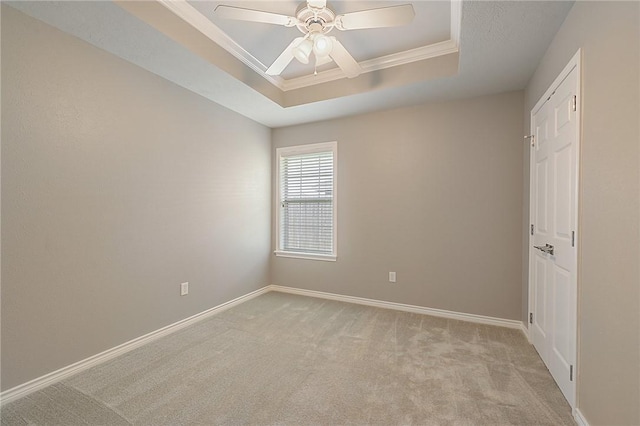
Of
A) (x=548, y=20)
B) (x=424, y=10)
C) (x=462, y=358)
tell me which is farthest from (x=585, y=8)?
(x=462, y=358)

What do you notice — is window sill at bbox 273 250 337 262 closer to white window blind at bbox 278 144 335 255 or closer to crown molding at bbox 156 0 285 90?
white window blind at bbox 278 144 335 255

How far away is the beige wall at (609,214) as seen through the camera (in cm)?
113

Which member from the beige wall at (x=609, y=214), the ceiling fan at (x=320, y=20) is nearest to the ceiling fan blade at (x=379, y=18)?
the ceiling fan at (x=320, y=20)

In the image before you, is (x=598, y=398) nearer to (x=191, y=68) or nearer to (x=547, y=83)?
(x=547, y=83)

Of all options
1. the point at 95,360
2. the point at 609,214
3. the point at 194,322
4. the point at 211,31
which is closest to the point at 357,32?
the point at 211,31

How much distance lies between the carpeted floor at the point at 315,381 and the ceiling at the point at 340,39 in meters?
2.43

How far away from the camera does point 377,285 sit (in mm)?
3453

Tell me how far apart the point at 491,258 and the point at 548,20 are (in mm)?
2082

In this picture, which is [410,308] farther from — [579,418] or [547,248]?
[579,418]

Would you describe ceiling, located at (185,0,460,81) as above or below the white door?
above

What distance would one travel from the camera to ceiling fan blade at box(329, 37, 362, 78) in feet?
6.50

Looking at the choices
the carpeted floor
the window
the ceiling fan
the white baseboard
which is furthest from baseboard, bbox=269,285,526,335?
the ceiling fan

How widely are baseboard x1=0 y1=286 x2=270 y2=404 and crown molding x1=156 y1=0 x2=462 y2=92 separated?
2676 millimetres

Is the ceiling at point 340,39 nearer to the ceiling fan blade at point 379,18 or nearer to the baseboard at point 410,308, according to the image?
the ceiling fan blade at point 379,18
